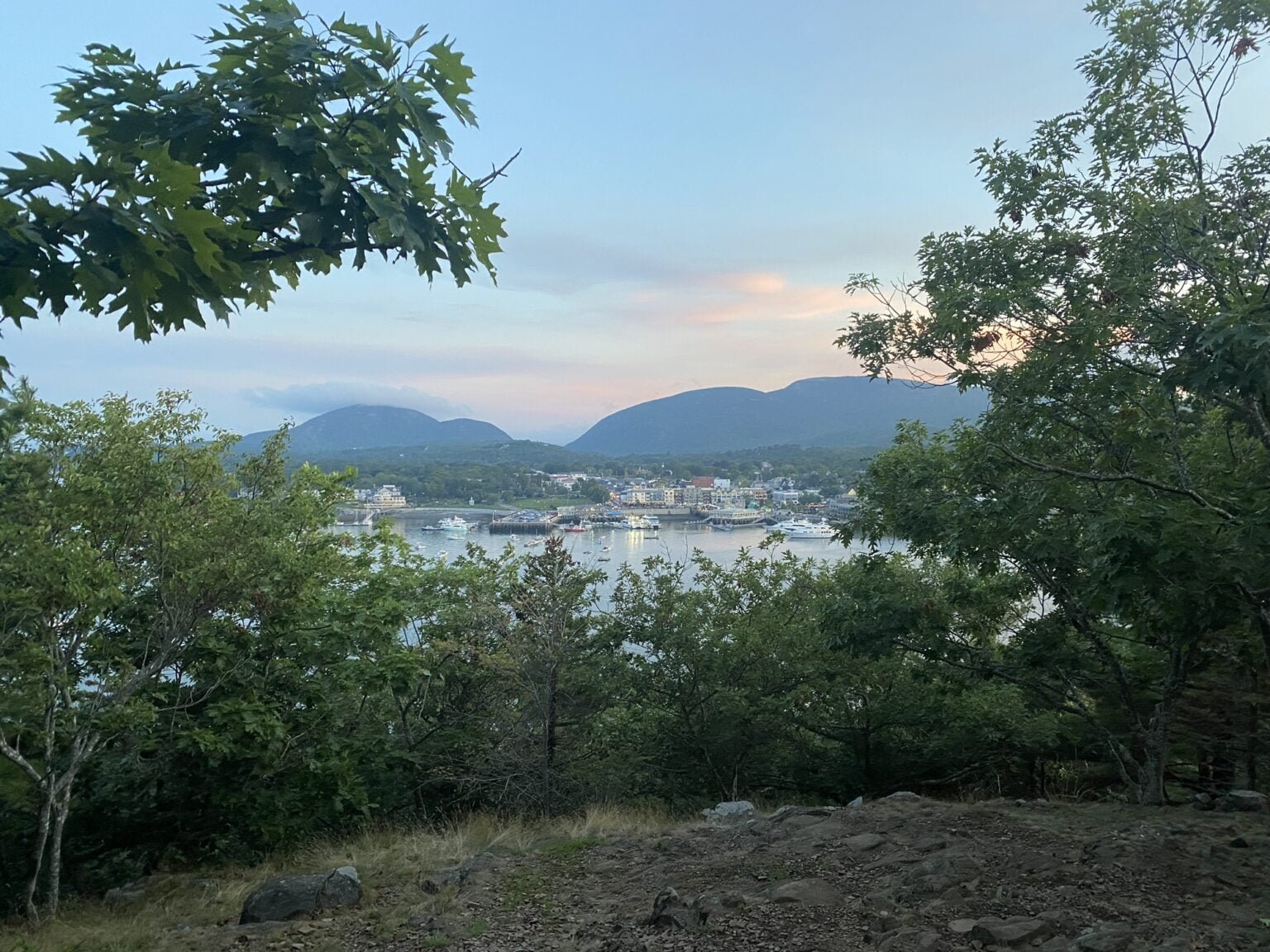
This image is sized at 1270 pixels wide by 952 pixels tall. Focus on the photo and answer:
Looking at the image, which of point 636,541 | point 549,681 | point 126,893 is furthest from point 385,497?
point 126,893

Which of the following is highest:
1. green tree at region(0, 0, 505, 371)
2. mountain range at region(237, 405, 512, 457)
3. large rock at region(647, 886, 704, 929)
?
mountain range at region(237, 405, 512, 457)

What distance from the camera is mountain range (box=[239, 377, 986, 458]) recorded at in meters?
75.9

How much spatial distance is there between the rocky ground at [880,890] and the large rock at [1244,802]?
0.76 meters

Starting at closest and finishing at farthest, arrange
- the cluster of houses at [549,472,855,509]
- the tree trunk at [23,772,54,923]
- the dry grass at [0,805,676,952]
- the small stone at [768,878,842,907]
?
the small stone at [768,878,842,907], the dry grass at [0,805,676,952], the tree trunk at [23,772,54,923], the cluster of houses at [549,472,855,509]

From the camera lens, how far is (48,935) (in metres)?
5.71

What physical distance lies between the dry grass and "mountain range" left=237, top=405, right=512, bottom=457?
67.5 meters

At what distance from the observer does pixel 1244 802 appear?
21.4 feet

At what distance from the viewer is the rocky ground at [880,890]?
3.93m

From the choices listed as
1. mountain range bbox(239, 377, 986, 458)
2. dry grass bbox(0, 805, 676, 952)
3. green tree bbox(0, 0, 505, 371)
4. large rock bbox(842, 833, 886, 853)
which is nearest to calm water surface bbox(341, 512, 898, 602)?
dry grass bbox(0, 805, 676, 952)

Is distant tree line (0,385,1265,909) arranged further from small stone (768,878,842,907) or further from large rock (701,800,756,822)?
small stone (768,878,842,907)

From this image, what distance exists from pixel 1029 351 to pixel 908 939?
3839 millimetres

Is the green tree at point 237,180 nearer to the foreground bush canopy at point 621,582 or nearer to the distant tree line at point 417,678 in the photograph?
the foreground bush canopy at point 621,582

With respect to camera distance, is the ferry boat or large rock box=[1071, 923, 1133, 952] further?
the ferry boat

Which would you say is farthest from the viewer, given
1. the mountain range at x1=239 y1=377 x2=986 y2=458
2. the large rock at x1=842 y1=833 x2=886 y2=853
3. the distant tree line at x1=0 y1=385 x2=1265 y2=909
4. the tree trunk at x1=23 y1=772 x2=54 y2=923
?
the mountain range at x1=239 y1=377 x2=986 y2=458
